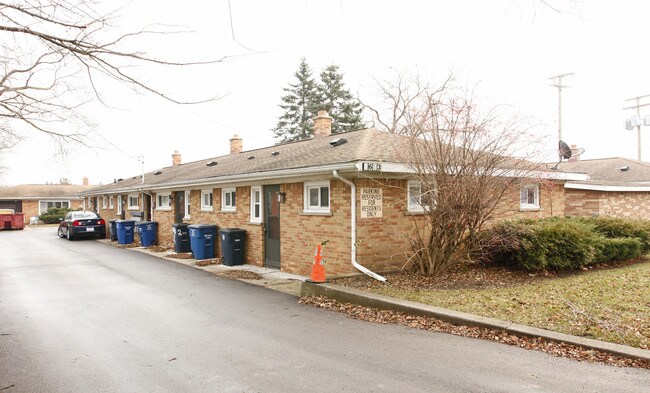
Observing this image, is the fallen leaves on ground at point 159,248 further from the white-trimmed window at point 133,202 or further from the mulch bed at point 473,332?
the mulch bed at point 473,332

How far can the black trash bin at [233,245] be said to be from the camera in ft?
41.7

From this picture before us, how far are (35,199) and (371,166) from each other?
48184mm

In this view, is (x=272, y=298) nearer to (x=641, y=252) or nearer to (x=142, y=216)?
(x=641, y=252)

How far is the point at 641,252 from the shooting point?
11.2 meters

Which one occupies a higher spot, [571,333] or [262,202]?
[262,202]

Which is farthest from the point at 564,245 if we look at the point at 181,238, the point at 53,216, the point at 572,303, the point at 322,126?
the point at 53,216

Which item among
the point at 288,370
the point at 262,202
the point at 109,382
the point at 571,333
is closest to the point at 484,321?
the point at 571,333

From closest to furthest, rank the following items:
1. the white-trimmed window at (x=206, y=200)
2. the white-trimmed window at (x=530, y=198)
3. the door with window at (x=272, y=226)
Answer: the door with window at (x=272, y=226) → the white-trimmed window at (x=530, y=198) → the white-trimmed window at (x=206, y=200)

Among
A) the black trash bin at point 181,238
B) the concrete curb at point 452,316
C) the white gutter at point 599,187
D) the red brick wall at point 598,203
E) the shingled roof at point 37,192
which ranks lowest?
the concrete curb at point 452,316

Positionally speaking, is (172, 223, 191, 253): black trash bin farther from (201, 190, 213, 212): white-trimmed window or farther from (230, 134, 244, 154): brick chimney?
(230, 134, 244, 154): brick chimney

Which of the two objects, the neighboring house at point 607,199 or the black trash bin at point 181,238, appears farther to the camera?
the neighboring house at point 607,199

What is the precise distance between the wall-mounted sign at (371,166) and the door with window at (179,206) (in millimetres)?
11199

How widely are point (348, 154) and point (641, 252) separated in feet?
27.4

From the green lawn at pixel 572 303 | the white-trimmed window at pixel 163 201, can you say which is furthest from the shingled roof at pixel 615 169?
the white-trimmed window at pixel 163 201
